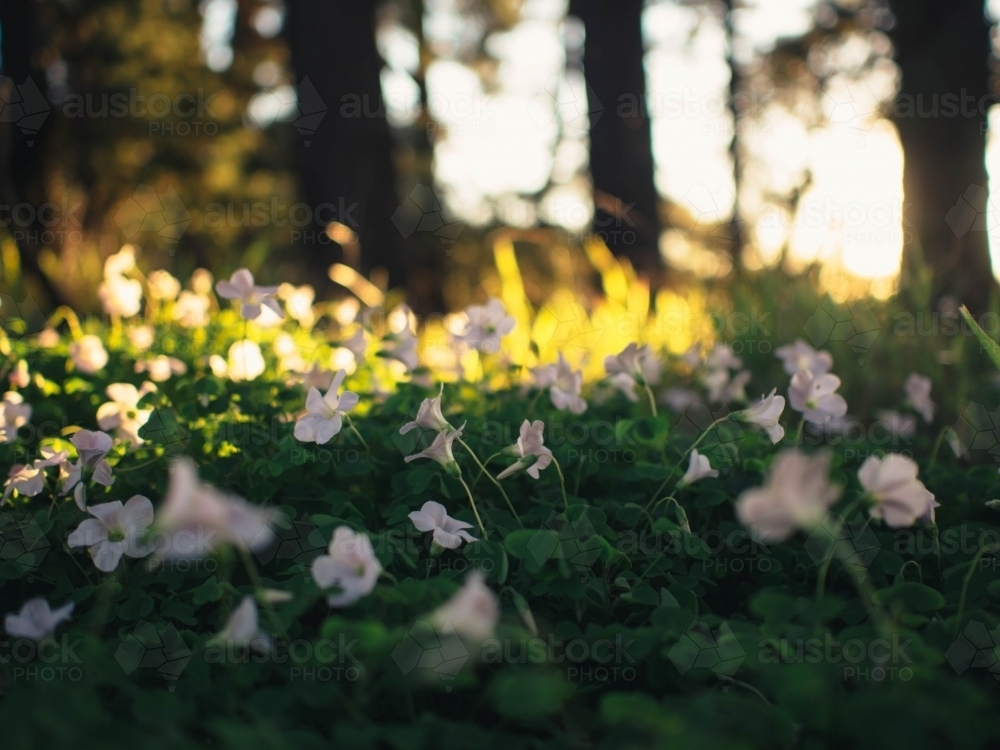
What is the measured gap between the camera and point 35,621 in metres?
1.24

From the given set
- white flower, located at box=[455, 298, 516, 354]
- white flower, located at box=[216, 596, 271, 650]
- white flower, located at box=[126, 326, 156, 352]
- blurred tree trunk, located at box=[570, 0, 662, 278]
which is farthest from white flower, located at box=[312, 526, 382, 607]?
blurred tree trunk, located at box=[570, 0, 662, 278]

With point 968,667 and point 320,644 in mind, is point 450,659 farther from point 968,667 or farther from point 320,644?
point 968,667

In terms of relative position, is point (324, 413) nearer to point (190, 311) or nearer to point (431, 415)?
point (431, 415)

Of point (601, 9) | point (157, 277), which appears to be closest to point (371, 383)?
point (157, 277)

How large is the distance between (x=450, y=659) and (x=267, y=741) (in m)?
0.26

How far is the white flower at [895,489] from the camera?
110cm

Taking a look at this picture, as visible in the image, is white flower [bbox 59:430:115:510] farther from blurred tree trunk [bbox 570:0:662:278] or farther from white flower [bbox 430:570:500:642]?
blurred tree trunk [bbox 570:0:662:278]

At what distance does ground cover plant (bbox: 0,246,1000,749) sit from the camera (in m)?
0.95

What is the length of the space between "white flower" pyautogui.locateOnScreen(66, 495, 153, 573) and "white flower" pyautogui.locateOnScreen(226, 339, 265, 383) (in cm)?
92

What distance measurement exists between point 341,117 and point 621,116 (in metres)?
2.57

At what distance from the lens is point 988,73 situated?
4.42 m

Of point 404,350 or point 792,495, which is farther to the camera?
point 404,350

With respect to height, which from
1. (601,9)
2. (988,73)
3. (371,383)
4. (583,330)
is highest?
(601,9)

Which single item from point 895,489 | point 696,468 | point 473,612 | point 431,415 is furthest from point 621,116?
point 473,612
